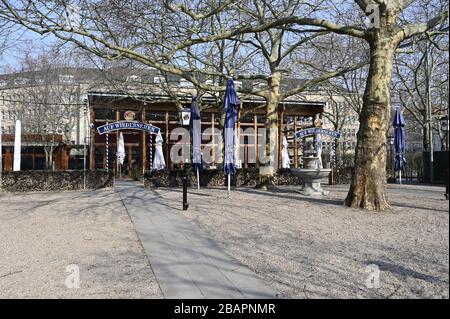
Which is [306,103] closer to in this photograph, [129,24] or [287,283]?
[129,24]

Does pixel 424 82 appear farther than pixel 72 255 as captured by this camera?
Yes

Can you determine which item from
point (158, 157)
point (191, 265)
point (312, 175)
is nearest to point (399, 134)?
point (312, 175)

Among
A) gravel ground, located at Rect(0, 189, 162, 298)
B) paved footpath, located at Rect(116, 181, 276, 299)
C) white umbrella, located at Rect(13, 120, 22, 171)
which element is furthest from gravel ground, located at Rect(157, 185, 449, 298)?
white umbrella, located at Rect(13, 120, 22, 171)

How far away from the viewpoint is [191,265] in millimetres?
5762

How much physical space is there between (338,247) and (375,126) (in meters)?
4.98

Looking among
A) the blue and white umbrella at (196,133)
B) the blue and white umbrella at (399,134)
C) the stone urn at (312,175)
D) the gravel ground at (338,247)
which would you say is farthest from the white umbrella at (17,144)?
the blue and white umbrella at (399,134)

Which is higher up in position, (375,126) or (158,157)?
(375,126)

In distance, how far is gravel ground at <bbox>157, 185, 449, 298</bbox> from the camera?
440 centimetres

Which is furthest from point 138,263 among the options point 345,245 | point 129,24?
point 129,24

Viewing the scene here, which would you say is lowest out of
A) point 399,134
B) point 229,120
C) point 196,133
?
point 399,134

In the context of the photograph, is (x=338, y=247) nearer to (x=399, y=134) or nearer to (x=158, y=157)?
(x=399, y=134)

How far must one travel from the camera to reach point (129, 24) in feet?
44.6

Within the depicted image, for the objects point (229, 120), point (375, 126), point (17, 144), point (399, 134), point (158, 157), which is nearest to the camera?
point (375, 126)
